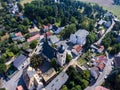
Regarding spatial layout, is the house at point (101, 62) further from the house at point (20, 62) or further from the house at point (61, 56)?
the house at point (20, 62)

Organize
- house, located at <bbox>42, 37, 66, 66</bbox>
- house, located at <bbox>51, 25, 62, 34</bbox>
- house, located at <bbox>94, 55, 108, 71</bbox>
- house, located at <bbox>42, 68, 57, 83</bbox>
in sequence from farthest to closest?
house, located at <bbox>51, 25, 62, 34</bbox> < house, located at <bbox>94, 55, 108, 71</bbox> < house, located at <bbox>42, 37, 66, 66</bbox> < house, located at <bbox>42, 68, 57, 83</bbox>

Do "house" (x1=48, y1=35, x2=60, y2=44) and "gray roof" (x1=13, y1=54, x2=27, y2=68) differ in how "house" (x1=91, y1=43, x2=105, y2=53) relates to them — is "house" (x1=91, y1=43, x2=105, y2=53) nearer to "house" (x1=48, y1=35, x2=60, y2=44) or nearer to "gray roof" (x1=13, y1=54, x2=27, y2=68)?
"house" (x1=48, y1=35, x2=60, y2=44)

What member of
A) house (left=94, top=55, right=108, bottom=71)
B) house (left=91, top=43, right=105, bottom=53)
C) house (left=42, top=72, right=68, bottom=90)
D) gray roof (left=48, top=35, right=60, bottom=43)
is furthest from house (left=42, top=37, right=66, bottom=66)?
house (left=91, top=43, right=105, bottom=53)

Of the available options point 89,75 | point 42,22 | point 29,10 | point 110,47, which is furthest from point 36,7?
point 89,75

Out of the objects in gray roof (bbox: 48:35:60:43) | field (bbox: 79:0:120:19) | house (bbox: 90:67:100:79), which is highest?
field (bbox: 79:0:120:19)

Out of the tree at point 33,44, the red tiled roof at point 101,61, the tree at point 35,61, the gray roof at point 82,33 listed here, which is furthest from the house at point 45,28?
the red tiled roof at point 101,61

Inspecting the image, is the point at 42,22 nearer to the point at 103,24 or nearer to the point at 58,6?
the point at 58,6

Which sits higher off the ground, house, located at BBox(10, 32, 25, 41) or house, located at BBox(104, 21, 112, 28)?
house, located at BBox(104, 21, 112, 28)

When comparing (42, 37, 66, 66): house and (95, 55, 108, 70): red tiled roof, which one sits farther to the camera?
(95, 55, 108, 70): red tiled roof
